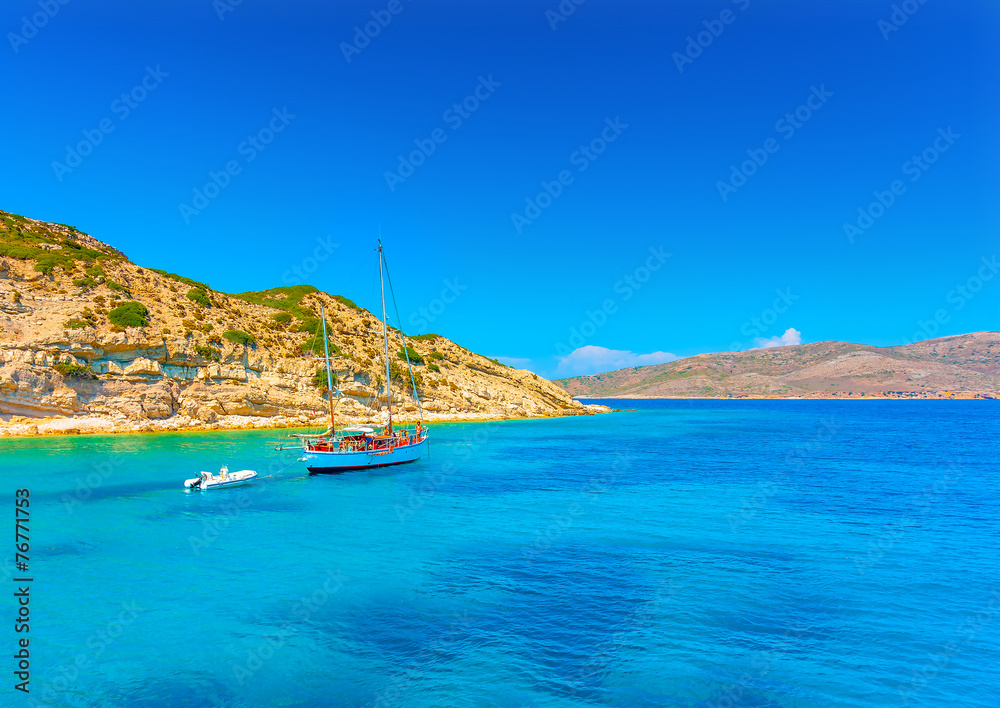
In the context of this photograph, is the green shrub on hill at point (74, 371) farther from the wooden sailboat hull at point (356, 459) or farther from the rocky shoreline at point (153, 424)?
the wooden sailboat hull at point (356, 459)

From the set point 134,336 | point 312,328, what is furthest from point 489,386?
point 134,336

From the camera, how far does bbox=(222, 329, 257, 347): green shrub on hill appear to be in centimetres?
6556

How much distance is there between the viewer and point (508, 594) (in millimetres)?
13859

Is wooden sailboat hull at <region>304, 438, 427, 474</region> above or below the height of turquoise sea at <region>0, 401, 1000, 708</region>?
above

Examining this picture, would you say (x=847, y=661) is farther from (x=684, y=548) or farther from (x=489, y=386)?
(x=489, y=386)

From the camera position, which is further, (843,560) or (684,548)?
(684,548)

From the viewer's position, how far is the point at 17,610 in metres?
12.7

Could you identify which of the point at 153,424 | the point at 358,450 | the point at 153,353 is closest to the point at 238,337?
the point at 153,353

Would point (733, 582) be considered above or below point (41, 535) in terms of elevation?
below

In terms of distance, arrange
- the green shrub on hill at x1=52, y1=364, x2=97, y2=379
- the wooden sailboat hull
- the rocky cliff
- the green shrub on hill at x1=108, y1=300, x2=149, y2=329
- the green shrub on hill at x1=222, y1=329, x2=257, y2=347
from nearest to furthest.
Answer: the wooden sailboat hull, the green shrub on hill at x1=52, y1=364, x2=97, y2=379, the rocky cliff, the green shrub on hill at x1=108, y1=300, x2=149, y2=329, the green shrub on hill at x1=222, y1=329, x2=257, y2=347

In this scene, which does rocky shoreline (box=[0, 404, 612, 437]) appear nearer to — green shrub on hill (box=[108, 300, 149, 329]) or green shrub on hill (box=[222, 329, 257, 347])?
green shrub on hill (box=[222, 329, 257, 347])

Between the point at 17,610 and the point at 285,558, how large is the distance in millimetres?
6267

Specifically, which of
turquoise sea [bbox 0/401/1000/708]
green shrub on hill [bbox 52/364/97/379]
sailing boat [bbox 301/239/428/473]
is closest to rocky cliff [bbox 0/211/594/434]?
green shrub on hill [bbox 52/364/97/379]

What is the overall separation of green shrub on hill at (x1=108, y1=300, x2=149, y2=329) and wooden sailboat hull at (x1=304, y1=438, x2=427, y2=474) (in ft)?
113
